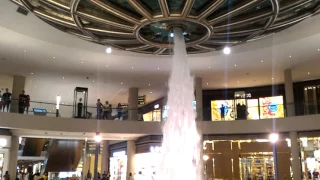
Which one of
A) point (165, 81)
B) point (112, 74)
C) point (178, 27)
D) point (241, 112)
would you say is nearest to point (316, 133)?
point (241, 112)

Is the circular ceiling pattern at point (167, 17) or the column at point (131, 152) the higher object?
the circular ceiling pattern at point (167, 17)

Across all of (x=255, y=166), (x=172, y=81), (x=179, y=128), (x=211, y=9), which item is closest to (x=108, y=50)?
(x=172, y=81)

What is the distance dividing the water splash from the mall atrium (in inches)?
1.2

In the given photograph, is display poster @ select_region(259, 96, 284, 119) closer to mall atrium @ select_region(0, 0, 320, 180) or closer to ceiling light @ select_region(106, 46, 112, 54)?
mall atrium @ select_region(0, 0, 320, 180)

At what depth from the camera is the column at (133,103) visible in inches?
833

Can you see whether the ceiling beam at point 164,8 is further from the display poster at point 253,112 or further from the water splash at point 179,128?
the display poster at point 253,112

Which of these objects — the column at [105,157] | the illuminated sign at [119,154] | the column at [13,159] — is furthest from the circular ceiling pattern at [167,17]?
the column at [105,157]

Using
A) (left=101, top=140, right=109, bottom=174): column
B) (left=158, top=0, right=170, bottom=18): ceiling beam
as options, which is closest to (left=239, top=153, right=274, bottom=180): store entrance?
(left=101, top=140, right=109, bottom=174): column

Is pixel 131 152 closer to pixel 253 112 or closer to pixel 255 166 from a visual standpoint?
pixel 255 166

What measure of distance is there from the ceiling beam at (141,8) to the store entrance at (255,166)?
648 inches

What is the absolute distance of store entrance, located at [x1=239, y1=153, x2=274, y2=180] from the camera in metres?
21.9

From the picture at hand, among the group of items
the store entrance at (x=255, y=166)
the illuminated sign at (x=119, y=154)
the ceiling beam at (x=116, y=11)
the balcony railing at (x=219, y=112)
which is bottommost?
the store entrance at (x=255, y=166)

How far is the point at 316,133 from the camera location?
19172 millimetres

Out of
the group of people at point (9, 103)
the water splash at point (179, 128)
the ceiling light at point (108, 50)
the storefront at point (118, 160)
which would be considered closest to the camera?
the water splash at point (179, 128)
